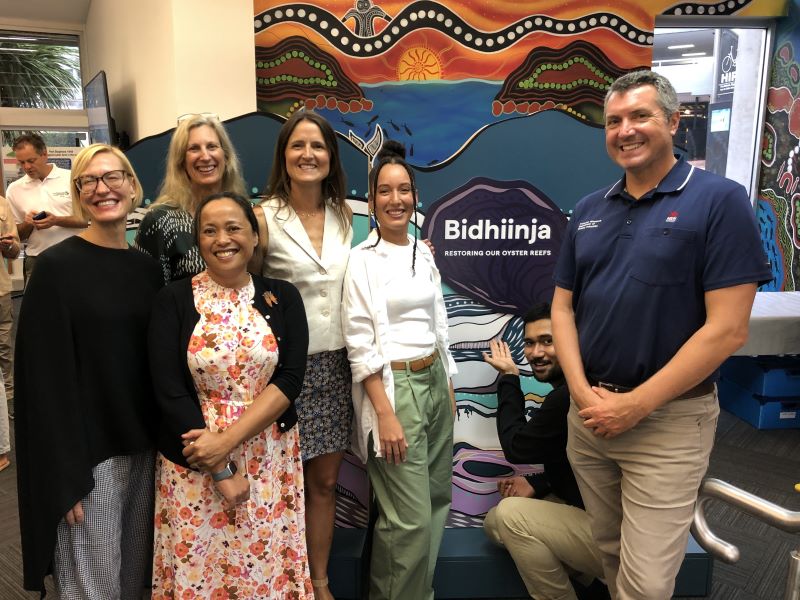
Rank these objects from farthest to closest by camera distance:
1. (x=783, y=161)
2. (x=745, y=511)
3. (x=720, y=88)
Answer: (x=720, y=88) → (x=783, y=161) → (x=745, y=511)

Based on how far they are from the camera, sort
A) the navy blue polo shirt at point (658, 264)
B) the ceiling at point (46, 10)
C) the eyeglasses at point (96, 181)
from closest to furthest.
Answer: the navy blue polo shirt at point (658, 264) < the eyeglasses at point (96, 181) < the ceiling at point (46, 10)

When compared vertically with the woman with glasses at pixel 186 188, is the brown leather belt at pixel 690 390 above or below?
below

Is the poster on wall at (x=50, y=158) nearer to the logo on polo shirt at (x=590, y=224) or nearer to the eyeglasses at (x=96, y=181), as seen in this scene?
the eyeglasses at (x=96, y=181)

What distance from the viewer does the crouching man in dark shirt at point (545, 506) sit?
1989mm

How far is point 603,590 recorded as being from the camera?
2229 mm

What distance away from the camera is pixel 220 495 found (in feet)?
5.30

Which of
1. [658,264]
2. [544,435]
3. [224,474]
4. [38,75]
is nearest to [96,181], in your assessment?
[224,474]

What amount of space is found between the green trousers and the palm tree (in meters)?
7.47

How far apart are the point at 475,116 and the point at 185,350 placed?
2170 millimetres

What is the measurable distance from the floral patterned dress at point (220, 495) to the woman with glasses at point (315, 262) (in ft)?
0.73

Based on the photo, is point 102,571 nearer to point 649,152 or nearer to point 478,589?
point 478,589

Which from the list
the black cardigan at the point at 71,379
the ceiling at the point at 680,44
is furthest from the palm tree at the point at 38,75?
the black cardigan at the point at 71,379

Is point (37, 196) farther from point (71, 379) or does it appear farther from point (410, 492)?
point (410, 492)

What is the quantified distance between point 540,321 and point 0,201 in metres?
3.66
